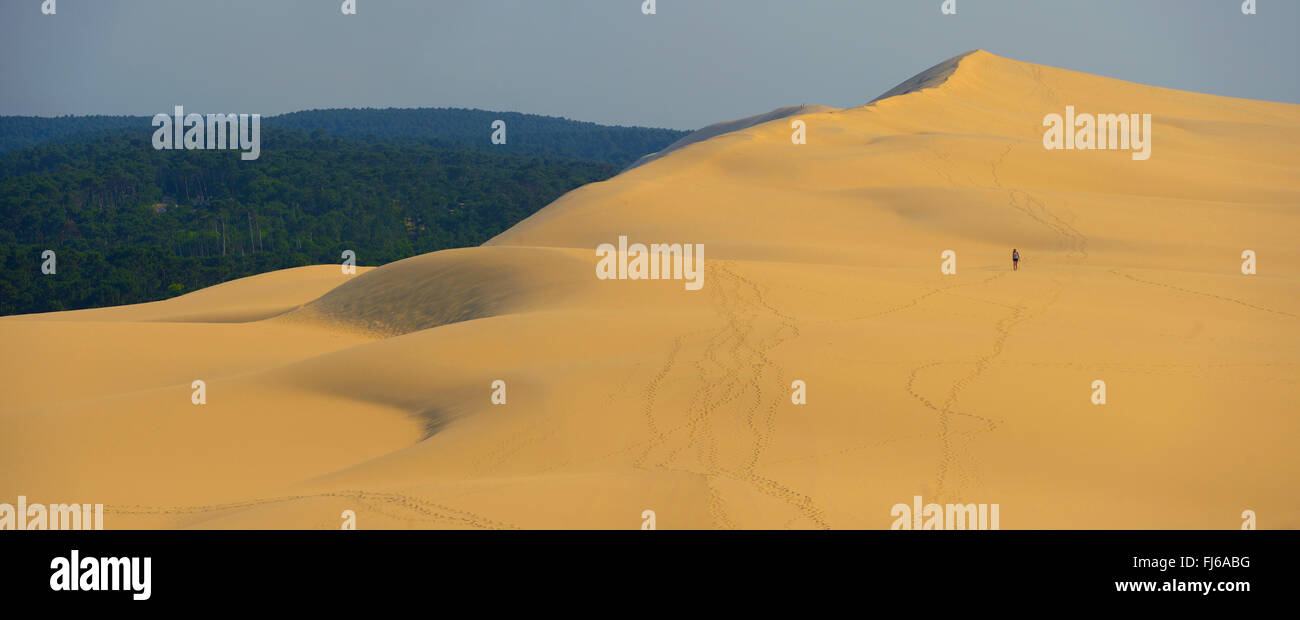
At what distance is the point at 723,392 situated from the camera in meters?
14.1

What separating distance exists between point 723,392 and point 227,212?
8752 cm

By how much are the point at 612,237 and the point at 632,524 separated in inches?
937

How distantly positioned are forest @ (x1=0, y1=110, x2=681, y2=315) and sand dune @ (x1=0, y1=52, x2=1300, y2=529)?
41.2 meters

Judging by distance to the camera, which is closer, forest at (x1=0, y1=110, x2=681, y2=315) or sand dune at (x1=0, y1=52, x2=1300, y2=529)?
sand dune at (x1=0, y1=52, x2=1300, y2=529)

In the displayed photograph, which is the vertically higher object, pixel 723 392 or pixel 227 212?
pixel 227 212

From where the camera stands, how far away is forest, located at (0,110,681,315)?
2606 inches

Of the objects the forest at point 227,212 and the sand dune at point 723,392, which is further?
the forest at point 227,212

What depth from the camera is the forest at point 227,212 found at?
6619cm

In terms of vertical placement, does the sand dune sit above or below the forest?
below

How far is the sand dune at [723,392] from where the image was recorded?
11.0 m

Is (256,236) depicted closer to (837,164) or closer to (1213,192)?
(837,164)

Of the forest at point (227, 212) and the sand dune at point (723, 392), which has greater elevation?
the forest at point (227, 212)

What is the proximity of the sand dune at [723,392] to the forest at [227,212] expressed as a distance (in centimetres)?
4122
